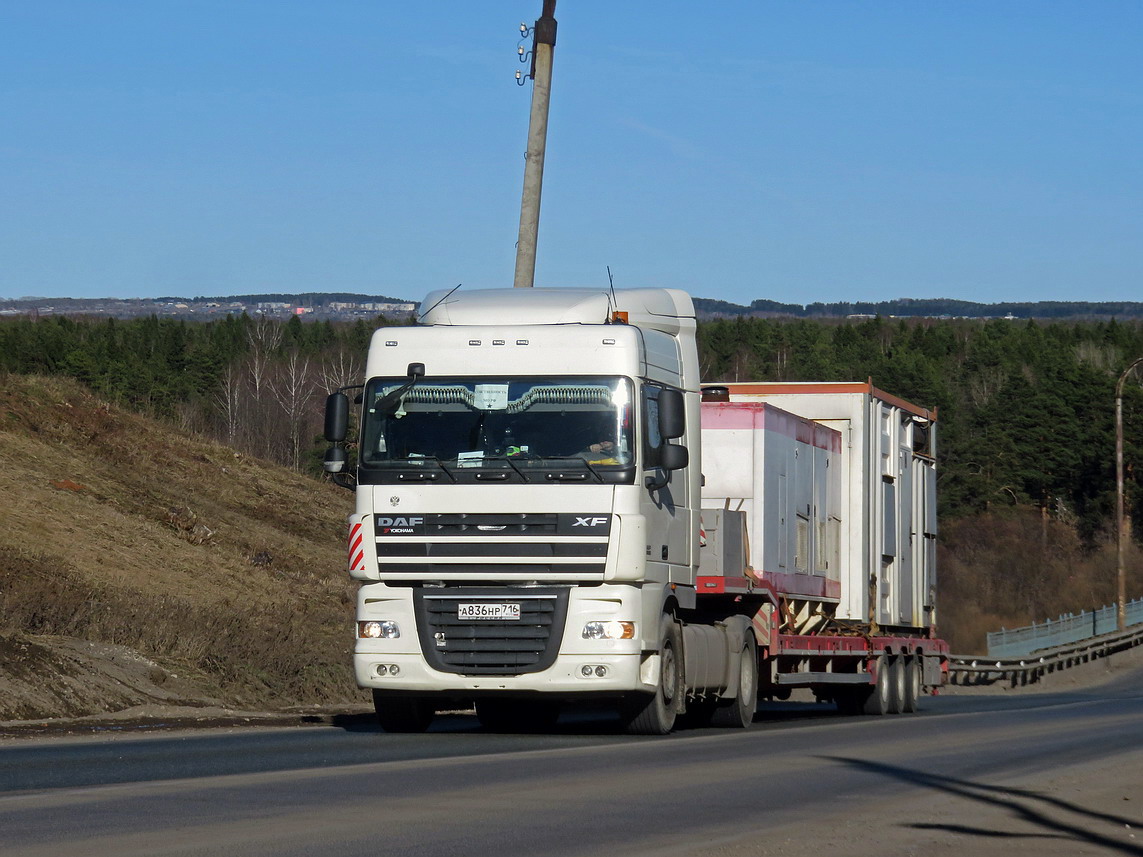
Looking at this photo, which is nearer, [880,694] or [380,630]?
[380,630]

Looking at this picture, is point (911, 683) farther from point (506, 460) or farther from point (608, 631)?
point (506, 460)

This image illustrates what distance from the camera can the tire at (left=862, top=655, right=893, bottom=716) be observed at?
23938 millimetres

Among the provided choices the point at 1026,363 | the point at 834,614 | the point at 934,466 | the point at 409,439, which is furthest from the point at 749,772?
the point at 1026,363

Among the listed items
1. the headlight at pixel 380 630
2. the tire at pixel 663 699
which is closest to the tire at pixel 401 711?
the headlight at pixel 380 630

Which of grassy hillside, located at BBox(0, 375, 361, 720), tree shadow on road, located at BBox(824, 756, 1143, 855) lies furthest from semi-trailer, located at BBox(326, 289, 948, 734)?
grassy hillside, located at BBox(0, 375, 361, 720)

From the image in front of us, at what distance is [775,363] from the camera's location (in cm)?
16050

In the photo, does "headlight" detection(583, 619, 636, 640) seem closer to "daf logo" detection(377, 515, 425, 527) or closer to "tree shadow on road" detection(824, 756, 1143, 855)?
"daf logo" detection(377, 515, 425, 527)

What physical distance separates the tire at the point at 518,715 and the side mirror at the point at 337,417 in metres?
4.38

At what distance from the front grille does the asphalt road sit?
0.74 metres

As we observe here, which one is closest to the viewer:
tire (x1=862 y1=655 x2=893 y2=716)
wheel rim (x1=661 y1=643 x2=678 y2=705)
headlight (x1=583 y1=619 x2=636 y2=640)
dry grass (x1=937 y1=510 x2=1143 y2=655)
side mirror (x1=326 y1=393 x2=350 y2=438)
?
headlight (x1=583 y1=619 x2=636 y2=640)

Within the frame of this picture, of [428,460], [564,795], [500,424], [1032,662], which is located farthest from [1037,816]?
[1032,662]

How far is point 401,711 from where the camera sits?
17.4 metres

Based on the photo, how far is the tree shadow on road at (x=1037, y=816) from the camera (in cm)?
977

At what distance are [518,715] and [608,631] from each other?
3974 millimetres
